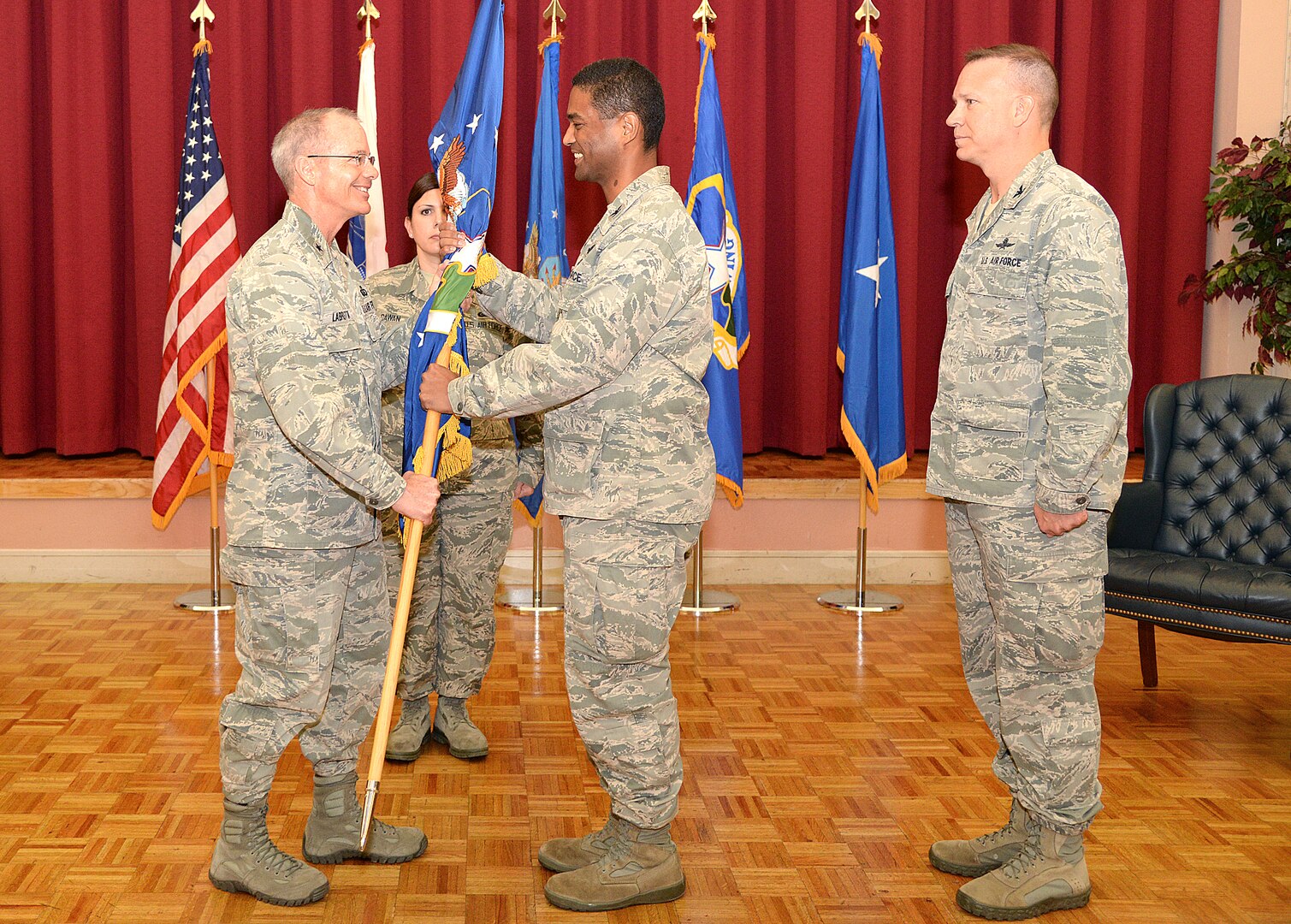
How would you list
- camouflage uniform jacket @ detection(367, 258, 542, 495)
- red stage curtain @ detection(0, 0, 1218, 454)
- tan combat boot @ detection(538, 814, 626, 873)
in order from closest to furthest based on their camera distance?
tan combat boot @ detection(538, 814, 626, 873)
camouflage uniform jacket @ detection(367, 258, 542, 495)
red stage curtain @ detection(0, 0, 1218, 454)

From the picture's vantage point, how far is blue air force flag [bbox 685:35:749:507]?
5.23 metres

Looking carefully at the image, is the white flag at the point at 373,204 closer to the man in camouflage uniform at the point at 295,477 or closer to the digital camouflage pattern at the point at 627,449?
the man in camouflage uniform at the point at 295,477

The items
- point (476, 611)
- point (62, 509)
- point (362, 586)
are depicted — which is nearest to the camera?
point (362, 586)

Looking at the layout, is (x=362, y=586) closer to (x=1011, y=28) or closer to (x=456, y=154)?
(x=456, y=154)

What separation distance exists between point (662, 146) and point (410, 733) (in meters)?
3.66

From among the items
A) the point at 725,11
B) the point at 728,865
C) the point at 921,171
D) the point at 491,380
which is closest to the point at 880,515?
the point at 921,171

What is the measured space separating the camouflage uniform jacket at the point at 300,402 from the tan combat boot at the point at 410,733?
3.45 feet

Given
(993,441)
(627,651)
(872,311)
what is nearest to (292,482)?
(627,651)

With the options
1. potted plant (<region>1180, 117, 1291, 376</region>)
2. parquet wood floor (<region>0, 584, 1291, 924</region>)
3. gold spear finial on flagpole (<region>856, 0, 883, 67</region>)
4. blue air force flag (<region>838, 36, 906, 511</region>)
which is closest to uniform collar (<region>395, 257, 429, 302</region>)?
parquet wood floor (<region>0, 584, 1291, 924</region>)

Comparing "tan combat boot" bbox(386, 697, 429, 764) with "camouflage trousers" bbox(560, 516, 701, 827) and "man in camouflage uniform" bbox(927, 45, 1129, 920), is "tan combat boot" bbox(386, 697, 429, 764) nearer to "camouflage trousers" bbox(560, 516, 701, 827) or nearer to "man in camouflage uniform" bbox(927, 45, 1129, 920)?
"camouflage trousers" bbox(560, 516, 701, 827)

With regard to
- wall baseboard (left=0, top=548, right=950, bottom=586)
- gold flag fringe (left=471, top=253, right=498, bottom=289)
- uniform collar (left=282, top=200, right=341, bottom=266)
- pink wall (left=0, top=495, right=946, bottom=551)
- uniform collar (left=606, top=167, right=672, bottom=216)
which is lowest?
wall baseboard (left=0, top=548, right=950, bottom=586)

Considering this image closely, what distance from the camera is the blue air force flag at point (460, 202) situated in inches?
111

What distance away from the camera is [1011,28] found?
653 centimetres

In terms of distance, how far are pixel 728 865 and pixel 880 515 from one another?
125 inches
